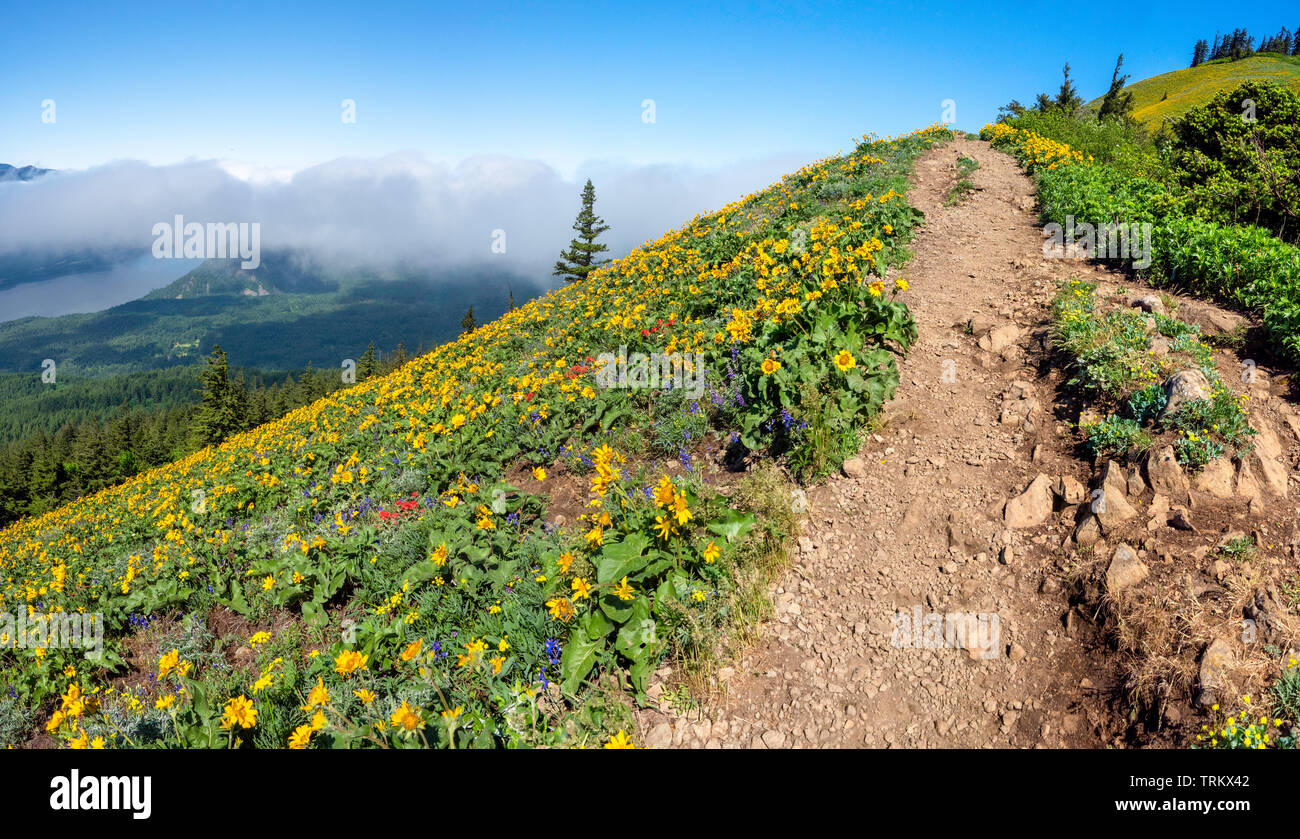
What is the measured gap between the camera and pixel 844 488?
17.8 feet

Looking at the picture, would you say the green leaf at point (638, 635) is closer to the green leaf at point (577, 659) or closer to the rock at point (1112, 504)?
the green leaf at point (577, 659)

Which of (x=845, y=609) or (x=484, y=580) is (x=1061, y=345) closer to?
(x=845, y=609)

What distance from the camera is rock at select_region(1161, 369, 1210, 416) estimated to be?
4.70 meters

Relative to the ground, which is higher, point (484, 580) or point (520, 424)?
point (520, 424)

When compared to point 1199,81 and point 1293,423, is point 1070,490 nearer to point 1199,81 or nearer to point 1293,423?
point 1293,423

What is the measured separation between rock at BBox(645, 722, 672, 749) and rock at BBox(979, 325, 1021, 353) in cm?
584

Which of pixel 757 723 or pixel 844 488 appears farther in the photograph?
pixel 844 488

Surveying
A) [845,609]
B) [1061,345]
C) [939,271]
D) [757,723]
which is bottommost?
[757,723]

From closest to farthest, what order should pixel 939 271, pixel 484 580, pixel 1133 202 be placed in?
pixel 484 580 < pixel 939 271 < pixel 1133 202

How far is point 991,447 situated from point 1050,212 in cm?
926

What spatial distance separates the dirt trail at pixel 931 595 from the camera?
3539 millimetres

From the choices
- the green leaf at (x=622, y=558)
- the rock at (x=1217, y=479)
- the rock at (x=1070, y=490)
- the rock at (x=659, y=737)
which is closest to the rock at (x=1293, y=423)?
the rock at (x=1217, y=479)

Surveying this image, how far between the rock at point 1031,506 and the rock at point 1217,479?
3.03 ft
